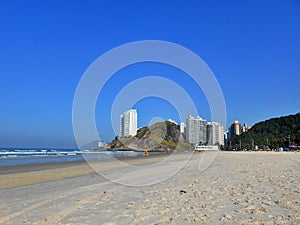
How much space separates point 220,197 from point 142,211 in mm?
2003

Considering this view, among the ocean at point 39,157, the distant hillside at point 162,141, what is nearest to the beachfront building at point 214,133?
the distant hillside at point 162,141

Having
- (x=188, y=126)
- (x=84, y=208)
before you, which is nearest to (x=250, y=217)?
(x=84, y=208)

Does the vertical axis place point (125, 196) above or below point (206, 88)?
below

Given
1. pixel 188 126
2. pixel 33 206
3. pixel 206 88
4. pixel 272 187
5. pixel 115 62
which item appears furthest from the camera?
pixel 188 126

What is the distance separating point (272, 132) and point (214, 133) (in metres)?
37.8

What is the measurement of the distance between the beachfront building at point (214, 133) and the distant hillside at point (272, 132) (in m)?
11.6

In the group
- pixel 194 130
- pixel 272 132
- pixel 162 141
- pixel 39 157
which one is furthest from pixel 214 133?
pixel 39 157

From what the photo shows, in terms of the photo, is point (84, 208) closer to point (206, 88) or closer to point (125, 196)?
point (125, 196)

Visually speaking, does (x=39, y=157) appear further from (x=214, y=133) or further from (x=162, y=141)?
(x=214, y=133)

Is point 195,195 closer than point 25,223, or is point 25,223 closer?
point 25,223

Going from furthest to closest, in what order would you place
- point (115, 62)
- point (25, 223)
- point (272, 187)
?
point (115, 62)
point (272, 187)
point (25, 223)

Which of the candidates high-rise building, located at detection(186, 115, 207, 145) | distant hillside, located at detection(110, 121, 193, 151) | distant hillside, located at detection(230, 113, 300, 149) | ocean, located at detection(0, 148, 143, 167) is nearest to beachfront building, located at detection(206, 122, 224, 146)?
distant hillside, located at detection(230, 113, 300, 149)

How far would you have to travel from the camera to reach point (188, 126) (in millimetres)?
109000

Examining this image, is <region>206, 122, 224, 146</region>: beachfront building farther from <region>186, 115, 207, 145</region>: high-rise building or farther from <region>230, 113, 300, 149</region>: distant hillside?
<region>186, 115, 207, 145</region>: high-rise building
